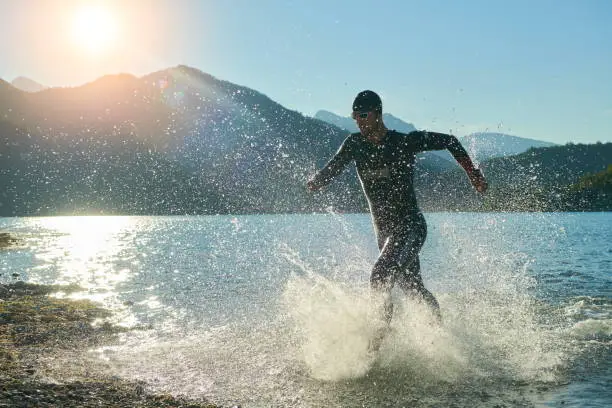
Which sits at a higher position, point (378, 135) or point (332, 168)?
point (378, 135)

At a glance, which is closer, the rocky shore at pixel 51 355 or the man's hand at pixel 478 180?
the rocky shore at pixel 51 355

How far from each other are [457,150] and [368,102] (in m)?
1.48

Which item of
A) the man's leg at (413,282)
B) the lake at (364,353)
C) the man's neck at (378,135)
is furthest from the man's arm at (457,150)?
the lake at (364,353)

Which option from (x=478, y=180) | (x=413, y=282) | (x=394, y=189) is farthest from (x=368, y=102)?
(x=413, y=282)

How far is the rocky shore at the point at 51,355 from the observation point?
20.3 feet

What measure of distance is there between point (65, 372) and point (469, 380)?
5.80 meters

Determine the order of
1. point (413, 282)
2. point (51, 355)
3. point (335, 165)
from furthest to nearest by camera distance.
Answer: point (51, 355) → point (335, 165) → point (413, 282)

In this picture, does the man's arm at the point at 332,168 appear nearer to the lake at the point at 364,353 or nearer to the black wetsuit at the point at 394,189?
the black wetsuit at the point at 394,189

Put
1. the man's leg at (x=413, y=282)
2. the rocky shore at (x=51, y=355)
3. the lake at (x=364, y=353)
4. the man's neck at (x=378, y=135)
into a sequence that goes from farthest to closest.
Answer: the man's leg at (x=413, y=282)
the man's neck at (x=378, y=135)
the lake at (x=364, y=353)
the rocky shore at (x=51, y=355)

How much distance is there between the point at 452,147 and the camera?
7.56 metres

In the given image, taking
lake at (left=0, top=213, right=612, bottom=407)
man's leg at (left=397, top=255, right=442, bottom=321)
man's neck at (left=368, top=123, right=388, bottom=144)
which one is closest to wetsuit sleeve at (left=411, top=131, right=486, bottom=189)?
man's neck at (left=368, top=123, right=388, bottom=144)

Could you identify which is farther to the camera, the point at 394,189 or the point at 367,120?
the point at 394,189

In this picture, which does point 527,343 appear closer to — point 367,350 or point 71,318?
point 367,350

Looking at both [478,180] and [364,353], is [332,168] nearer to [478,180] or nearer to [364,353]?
[478,180]
